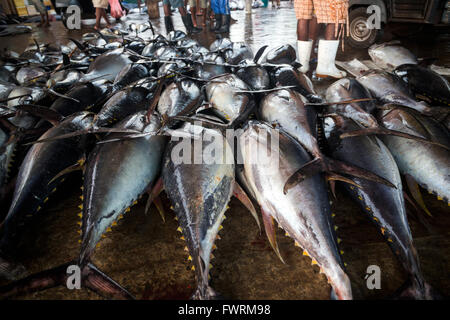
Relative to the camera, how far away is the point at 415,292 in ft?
3.26

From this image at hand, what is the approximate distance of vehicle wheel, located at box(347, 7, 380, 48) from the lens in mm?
4254

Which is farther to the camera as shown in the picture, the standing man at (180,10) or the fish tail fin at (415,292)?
the standing man at (180,10)

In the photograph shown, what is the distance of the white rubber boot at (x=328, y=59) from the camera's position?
3.29 m

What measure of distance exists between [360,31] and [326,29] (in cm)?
145

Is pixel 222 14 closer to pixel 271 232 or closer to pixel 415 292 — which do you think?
pixel 271 232

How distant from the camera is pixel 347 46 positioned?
4.68m

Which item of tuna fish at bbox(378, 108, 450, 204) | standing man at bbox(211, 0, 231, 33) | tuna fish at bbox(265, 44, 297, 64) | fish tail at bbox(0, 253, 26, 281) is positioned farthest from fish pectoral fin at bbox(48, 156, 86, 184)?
standing man at bbox(211, 0, 231, 33)

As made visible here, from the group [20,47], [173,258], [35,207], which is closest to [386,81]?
[173,258]

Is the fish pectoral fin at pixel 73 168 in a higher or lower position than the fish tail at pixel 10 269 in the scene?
higher

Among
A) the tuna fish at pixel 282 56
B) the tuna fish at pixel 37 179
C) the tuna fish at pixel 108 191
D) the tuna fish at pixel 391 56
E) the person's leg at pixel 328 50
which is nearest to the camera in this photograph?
the tuna fish at pixel 108 191

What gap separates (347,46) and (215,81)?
12.2ft

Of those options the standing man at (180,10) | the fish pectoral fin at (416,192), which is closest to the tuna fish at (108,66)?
the fish pectoral fin at (416,192)

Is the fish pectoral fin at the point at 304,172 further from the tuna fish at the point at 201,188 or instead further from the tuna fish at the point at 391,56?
the tuna fish at the point at 391,56
